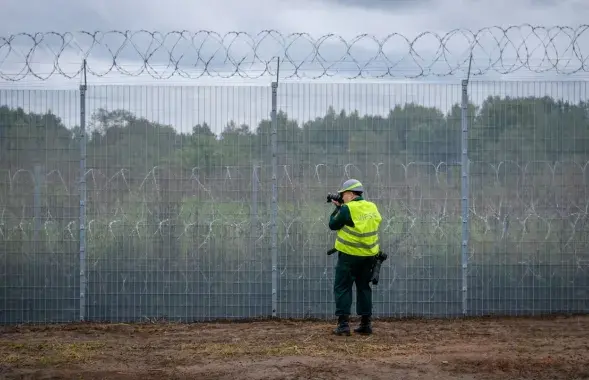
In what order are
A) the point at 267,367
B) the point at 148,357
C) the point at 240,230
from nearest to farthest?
the point at 267,367
the point at 148,357
the point at 240,230

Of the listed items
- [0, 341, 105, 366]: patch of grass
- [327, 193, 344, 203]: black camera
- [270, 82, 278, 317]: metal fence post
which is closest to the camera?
[0, 341, 105, 366]: patch of grass

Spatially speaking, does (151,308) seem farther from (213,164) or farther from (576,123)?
(576,123)

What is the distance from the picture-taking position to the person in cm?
993

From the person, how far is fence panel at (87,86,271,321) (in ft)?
4.38

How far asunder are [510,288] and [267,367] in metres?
4.36

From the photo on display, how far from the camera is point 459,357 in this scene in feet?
28.7

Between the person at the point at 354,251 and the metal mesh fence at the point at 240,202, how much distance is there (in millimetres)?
915

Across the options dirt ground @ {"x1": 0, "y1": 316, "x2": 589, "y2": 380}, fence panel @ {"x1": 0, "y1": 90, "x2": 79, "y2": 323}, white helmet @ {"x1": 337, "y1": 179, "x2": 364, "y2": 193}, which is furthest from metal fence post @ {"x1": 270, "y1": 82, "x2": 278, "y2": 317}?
fence panel @ {"x1": 0, "y1": 90, "x2": 79, "y2": 323}

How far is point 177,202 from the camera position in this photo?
11.0 meters

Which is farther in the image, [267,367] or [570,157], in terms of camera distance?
[570,157]

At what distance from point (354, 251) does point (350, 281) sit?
0.39m

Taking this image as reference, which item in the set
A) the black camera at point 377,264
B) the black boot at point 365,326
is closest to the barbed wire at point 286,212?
the black camera at point 377,264

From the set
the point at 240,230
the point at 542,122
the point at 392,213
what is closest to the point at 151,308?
the point at 240,230

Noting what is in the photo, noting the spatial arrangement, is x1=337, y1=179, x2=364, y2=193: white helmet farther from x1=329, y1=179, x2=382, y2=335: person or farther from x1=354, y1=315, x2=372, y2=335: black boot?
x1=354, y1=315, x2=372, y2=335: black boot
